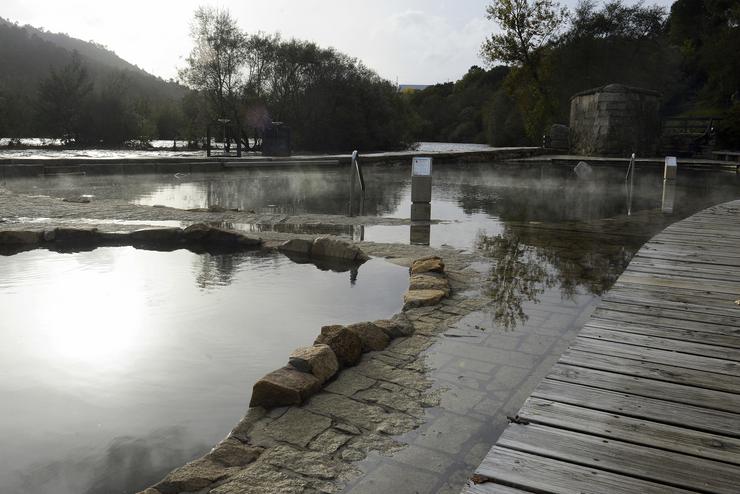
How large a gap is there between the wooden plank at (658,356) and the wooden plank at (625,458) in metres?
0.89

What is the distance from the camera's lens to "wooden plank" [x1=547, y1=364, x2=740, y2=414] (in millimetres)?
2391

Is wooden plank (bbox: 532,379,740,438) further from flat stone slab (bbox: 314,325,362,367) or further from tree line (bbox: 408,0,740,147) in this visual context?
tree line (bbox: 408,0,740,147)

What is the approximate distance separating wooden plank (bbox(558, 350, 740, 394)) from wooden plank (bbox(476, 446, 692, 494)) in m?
0.90

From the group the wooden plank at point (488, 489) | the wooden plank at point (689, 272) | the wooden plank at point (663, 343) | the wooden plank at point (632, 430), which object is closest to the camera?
the wooden plank at point (488, 489)

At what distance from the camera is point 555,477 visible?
1.86 meters

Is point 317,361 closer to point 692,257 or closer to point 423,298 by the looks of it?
point 423,298

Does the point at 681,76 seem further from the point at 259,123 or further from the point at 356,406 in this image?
the point at 356,406

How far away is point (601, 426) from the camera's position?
2191 millimetres

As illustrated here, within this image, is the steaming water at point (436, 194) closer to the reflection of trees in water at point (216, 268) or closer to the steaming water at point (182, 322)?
the steaming water at point (182, 322)

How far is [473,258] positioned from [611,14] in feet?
156

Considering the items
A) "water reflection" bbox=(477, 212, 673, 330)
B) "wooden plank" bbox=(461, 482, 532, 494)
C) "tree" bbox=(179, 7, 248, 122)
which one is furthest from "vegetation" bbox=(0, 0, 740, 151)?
"wooden plank" bbox=(461, 482, 532, 494)

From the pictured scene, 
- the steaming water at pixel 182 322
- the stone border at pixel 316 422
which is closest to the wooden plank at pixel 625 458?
the stone border at pixel 316 422

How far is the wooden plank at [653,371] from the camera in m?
2.58

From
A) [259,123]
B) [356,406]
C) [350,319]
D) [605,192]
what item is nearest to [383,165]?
[605,192]
